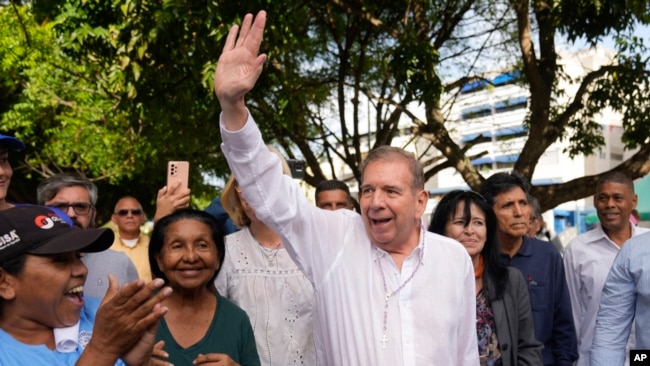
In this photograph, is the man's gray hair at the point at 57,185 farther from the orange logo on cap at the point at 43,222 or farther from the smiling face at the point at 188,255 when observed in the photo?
the orange logo on cap at the point at 43,222

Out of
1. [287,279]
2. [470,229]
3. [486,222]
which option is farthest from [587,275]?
[287,279]

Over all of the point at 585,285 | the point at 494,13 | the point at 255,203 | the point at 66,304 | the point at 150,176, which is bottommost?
the point at 585,285

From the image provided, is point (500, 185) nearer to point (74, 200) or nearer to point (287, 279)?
point (287, 279)

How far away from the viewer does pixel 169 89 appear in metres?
8.07

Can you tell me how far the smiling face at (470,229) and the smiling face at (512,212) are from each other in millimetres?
567

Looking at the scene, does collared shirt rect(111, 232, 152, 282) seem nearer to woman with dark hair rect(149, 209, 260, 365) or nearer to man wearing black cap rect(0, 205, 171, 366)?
woman with dark hair rect(149, 209, 260, 365)

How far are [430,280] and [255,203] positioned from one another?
0.81 metres

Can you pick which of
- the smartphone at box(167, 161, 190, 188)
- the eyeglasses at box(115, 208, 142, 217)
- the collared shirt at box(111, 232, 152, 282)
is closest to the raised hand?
the smartphone at box(167, 161, 190, 188)

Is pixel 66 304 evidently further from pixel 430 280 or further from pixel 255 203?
pixel 430 280

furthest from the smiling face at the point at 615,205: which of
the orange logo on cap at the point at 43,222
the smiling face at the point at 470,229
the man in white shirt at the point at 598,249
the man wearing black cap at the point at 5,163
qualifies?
the orange logo on cap at the point at 43,222

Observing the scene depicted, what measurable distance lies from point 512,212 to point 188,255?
209 cm

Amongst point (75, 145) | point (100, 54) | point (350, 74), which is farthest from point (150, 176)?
point (100, 54)

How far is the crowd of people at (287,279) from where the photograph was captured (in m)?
2.19

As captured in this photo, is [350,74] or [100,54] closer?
[100,54]
